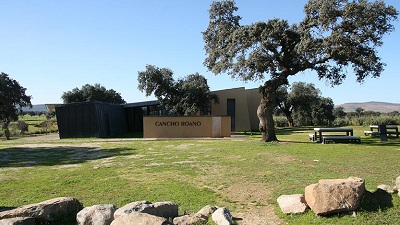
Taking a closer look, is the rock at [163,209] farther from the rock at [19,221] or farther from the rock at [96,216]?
the rock at [19,221]

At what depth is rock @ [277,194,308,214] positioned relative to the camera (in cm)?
486

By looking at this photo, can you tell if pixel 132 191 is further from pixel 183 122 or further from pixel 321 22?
pixel 183 122

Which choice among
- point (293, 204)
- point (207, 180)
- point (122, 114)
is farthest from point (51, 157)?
point (122, 114)

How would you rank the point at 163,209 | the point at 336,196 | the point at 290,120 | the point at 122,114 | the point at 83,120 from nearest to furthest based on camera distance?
the point at 336,196, the point at 163,209, the point at 83,120, the point at 122,114, the point at 290,120

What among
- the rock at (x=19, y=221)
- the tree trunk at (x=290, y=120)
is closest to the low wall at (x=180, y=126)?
the rock at (x=19, y=221)

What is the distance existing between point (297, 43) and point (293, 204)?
513 inches

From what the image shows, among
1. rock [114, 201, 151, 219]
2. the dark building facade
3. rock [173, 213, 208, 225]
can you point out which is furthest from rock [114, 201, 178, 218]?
the dark building facade

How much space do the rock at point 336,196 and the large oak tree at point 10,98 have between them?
33.3 metres

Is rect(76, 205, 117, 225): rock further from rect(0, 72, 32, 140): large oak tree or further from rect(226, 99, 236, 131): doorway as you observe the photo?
rect(0, 72, 32, 140): large oak tree

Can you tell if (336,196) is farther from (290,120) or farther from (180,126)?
(290,120)

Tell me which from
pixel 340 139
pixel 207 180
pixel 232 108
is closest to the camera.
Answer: pixel 207 180

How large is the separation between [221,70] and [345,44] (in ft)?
20.3

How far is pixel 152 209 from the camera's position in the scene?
469 centimetres

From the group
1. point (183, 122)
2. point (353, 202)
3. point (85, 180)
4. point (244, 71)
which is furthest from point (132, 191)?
point (183, 122)
